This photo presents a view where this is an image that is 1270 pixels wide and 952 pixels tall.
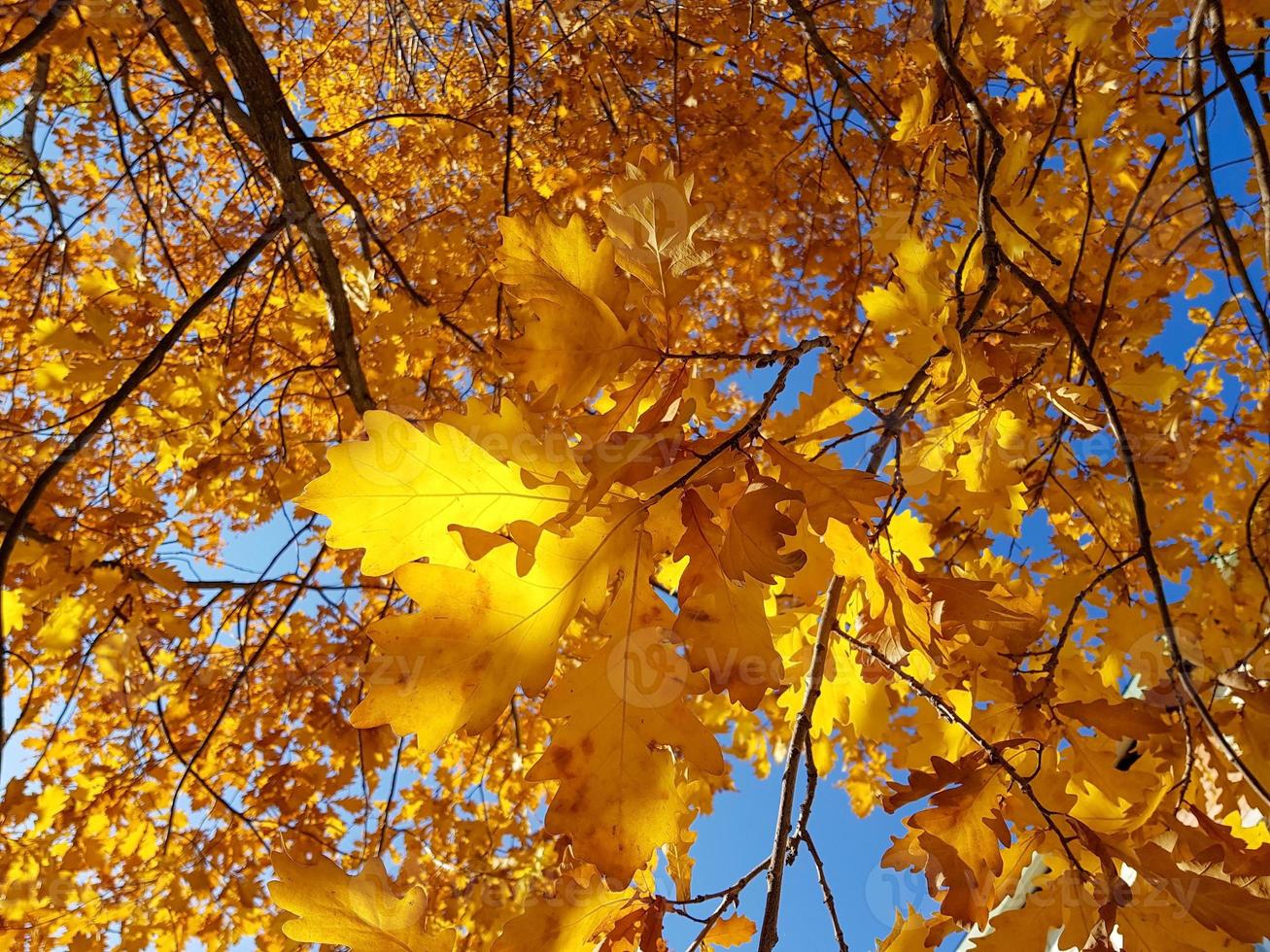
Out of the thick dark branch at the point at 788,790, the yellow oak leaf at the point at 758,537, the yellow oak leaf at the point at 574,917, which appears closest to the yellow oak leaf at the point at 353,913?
the yellow oak leaf at the point at 574,917

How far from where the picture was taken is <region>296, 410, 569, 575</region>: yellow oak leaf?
814 millimetres

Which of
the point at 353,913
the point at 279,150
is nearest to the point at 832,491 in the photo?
the point at 353,913

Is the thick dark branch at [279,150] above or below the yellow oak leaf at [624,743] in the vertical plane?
above

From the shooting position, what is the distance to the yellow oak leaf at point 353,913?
0.89m

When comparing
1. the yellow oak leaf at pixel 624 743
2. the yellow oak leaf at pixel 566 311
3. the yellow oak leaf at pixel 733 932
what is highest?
the yellow oak leaf at pixel 566 311

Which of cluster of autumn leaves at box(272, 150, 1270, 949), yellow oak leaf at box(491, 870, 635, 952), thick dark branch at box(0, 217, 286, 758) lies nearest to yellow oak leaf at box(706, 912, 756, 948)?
cluster of autumn leaves at box(272, 150, 1270, 949)

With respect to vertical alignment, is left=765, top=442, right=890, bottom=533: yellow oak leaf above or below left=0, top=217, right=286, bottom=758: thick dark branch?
below

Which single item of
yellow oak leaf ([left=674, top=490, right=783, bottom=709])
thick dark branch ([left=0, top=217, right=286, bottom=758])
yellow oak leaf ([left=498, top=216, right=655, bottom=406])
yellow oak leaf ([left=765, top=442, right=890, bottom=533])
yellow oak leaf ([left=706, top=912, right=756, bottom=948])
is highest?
thick dark branch ([left=0, top=217, right=286, bottom=758])

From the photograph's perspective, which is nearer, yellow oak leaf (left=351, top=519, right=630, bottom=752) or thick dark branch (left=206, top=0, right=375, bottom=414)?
yellow oak leaf (left=351, top=519, right=630, bottom=752)

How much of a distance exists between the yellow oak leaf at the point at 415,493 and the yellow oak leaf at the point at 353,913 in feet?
1.32

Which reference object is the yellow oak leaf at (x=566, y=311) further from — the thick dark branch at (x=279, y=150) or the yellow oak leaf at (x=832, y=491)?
the thick dark branch at (x=279, y=150)

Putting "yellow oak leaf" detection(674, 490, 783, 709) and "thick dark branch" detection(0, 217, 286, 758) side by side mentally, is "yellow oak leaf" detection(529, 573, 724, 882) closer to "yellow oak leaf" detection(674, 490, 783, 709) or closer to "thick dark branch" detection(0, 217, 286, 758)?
"yellow oak leaf" detection(674, 490, 783, 709)

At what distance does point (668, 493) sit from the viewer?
830 millimetres

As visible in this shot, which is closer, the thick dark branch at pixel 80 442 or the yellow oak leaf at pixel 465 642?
the yellow oak leaf at pixel 465 642
